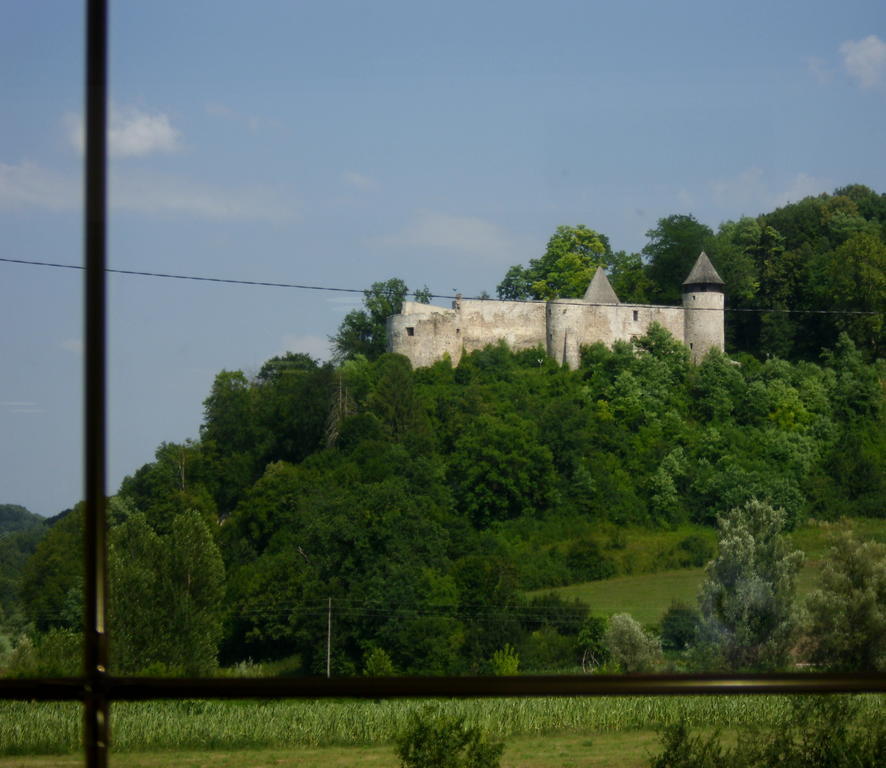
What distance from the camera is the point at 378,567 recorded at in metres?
5.95

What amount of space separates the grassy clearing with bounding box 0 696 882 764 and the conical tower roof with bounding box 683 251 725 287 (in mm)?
9140

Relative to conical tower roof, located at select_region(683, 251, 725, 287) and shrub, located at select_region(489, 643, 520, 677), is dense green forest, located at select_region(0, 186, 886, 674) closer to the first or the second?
shrub, located at select_region(489, 643, 520, 677)

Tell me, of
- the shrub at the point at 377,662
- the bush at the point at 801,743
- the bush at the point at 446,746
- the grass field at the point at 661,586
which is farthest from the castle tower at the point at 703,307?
the bush at the point at 446,746

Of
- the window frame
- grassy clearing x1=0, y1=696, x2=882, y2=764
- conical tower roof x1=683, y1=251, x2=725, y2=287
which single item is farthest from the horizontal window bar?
conical tower roof x1=683, y1=251, x2=725, y2=287

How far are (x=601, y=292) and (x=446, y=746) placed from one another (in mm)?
18548

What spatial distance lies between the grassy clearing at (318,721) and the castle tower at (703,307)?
8871 millimetres

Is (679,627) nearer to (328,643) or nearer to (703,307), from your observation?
(328,643)

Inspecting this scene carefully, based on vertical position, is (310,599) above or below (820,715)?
below

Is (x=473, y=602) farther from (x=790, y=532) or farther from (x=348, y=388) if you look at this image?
(x=348, y=388)

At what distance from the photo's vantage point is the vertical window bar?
1001 mm

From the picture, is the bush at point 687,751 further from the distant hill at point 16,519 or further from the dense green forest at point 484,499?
the distant hill at point 16,519

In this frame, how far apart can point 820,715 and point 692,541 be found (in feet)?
13.1

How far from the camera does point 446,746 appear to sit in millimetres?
1303

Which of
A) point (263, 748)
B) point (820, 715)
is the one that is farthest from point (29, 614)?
point (820, 715)
